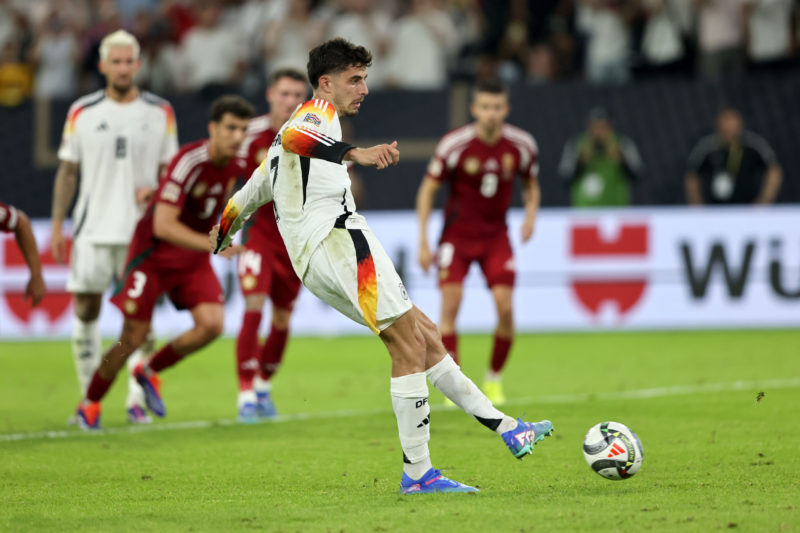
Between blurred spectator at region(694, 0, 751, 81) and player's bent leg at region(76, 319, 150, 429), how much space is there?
→ 1068 cm

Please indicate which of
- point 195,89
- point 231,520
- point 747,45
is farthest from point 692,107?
point 231,520

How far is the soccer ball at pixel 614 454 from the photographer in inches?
243

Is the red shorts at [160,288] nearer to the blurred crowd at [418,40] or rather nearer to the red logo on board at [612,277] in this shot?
the red logo on board at [612,277]

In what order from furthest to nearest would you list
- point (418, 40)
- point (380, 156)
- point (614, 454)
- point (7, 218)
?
point (418, 40)
point (7, 218)
point (614, 454)
point (380, 156)

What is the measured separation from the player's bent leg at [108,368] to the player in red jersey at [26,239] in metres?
0.82

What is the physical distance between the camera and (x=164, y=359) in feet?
29.8

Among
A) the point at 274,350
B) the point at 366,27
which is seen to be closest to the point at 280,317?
the point at 274,350

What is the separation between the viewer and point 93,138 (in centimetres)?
958

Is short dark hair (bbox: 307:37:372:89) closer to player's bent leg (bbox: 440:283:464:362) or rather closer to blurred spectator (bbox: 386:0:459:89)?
player's bent leg (bbox: 440:283:464:362)

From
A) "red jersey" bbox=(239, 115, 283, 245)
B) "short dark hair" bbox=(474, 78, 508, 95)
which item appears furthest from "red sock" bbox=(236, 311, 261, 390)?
"short dark hair" bbox=(474, 78, 508, 95)

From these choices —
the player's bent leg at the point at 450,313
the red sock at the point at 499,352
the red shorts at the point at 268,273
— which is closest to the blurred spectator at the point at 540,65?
the player's bent leg at the point at 450,313

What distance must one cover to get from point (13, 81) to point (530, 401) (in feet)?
37.7

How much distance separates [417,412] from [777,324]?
9.95m

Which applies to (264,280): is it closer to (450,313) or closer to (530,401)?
(450,313)
